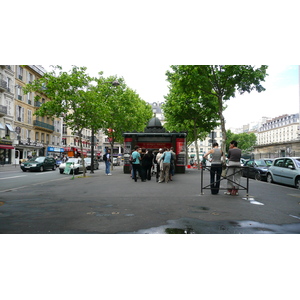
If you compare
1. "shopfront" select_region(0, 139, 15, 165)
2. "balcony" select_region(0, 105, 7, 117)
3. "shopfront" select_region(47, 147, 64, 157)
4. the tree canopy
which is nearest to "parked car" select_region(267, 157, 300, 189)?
the tree canopy

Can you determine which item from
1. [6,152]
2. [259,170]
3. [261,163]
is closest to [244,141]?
[6,152]

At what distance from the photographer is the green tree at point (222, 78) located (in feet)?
59.7

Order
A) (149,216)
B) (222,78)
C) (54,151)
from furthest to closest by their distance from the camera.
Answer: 1. (54,151)
2. (222,78)
3. (149,216)

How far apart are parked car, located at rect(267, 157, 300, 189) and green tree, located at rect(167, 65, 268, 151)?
3.74 m

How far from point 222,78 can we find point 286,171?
764cm

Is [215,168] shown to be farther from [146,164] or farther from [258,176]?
[258,176]

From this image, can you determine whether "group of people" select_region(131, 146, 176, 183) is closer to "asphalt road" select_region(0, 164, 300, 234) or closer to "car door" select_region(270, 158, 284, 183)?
"car door" select_region(270, 158, 284, 183)

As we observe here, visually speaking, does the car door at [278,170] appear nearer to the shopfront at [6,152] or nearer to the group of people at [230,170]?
the group of people at [230,170]

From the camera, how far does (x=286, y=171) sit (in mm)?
14211

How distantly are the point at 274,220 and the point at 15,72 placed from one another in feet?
114

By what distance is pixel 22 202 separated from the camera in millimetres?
8070

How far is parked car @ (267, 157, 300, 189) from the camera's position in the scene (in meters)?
13.4

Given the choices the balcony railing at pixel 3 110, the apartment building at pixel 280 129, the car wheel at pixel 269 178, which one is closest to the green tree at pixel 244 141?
the apartment building at pixel 280 129

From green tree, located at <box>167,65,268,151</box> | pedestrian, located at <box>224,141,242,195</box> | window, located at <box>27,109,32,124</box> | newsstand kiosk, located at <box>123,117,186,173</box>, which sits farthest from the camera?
window, located at <box>27,109,32,124</box>
